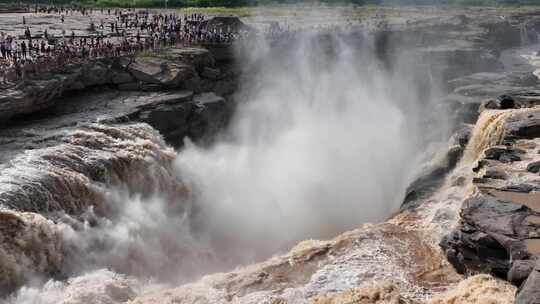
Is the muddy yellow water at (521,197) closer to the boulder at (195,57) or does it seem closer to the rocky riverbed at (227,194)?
the rocky riverbed at (227,194)

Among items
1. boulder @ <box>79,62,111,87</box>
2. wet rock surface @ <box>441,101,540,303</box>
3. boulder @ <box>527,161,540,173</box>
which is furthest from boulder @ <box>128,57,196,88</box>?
boulder @ <box>527,161,540,173</box>

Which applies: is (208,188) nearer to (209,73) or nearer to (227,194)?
(227,194)

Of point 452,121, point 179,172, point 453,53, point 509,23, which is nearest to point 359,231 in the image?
point 179,172

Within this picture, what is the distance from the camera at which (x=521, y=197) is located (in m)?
14.1

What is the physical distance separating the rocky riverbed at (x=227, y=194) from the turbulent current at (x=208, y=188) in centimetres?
7

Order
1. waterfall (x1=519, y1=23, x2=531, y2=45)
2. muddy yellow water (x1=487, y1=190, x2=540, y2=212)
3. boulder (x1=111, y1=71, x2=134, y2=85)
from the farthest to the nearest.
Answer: waterfall (x1=519, y1=23, x2=531, y2=45), boulder (x1=111, y1=71, x2=134, y2=85), muddy yellow water (x1=487, y1=190, x2=540, y2=212)

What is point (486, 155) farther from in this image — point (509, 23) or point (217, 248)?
point (509, 23)

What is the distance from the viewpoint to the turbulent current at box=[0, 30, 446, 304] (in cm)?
1473

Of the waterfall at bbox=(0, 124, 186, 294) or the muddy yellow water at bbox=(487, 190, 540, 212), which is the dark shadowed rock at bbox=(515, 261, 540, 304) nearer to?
the muddy yellow water at bbox=(487, 190, 540, 212)

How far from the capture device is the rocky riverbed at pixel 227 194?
13.0 meters

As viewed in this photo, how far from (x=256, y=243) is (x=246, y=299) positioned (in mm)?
6878

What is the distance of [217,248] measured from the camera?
19.7 m

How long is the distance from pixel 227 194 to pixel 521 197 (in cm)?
1167

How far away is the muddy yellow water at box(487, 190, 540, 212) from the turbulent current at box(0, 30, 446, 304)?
700 centimetres
